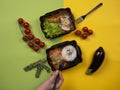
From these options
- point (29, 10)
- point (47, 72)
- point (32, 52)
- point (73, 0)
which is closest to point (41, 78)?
point (47, 72)

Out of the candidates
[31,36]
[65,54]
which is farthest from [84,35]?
[31,36]

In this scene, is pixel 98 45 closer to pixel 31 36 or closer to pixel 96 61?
pixel 96 61

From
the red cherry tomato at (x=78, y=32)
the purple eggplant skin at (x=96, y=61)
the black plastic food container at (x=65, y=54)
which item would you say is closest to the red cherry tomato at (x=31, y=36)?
the black plastic food container at (x=65, y=54)

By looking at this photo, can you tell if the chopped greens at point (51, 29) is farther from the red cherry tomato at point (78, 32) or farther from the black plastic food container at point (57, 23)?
the red cherry tomato at point (78, 32)

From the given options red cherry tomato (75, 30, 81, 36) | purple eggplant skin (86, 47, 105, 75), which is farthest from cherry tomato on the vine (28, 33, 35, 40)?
purple eggplant skin (86, 47, 105, 75)

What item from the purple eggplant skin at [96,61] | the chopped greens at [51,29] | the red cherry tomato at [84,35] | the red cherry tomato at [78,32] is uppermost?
the chopped greens at [51,29]
